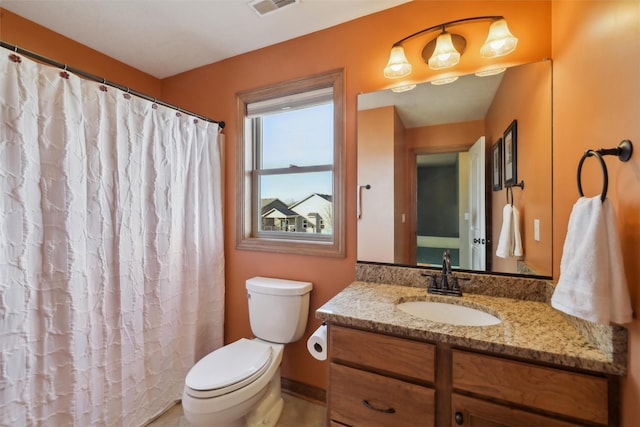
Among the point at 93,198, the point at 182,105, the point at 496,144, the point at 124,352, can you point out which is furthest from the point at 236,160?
the point at 496,144

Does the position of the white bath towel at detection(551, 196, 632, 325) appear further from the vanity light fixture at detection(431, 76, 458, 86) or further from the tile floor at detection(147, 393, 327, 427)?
the tile floor at detection(147, 393, 327, 427)

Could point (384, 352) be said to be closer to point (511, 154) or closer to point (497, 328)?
point (497, 328)

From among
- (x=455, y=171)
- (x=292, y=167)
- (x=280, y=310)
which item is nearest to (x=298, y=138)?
(x=292, y=167)

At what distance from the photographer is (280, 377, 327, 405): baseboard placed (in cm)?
178

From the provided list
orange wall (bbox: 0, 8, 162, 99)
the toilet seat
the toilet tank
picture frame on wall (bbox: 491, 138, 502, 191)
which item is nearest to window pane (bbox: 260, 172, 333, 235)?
the toilet tank

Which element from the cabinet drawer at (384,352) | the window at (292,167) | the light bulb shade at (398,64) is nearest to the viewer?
the cabinet drawer at (384,352)

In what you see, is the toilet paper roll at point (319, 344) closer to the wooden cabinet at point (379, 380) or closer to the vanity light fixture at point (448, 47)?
the wooden cabinet at point (379, 380)

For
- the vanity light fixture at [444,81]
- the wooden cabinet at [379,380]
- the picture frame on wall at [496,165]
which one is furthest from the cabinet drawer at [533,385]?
the vanity light fixture at [444,81]

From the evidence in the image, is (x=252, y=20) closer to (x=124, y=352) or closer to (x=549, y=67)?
(x=549, y=67)

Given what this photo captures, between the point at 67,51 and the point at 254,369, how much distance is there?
7.87ft

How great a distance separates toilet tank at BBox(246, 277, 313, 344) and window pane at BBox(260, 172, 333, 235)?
45 cm

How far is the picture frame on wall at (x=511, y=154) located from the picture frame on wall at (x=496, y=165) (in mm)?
21

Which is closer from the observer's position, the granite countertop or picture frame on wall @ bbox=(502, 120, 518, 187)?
the granite countertop

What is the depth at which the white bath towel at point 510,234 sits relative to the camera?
1313 mm
